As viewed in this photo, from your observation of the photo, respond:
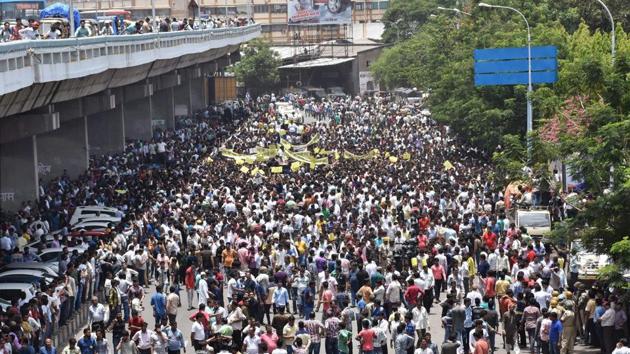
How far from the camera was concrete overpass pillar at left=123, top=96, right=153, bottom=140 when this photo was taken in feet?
220

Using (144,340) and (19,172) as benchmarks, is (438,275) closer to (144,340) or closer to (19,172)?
(144,340)

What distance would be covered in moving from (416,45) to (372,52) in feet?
76.4

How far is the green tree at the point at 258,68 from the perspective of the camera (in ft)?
350

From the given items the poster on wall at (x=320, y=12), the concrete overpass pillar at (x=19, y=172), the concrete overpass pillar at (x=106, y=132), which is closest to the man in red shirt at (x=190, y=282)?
the concrete overpass pillar at (x=19, y=172)

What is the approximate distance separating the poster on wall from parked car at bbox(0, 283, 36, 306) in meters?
100

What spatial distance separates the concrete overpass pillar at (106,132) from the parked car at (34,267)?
2967cm

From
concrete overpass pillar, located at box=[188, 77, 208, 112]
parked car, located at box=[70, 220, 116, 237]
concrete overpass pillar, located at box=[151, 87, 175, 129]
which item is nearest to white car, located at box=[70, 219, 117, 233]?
parked car, located at box=[70, 220, 116, 237]

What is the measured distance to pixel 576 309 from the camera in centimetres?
2386

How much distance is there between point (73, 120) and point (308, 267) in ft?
84.6

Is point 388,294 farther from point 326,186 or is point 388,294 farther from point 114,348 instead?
point 326,186

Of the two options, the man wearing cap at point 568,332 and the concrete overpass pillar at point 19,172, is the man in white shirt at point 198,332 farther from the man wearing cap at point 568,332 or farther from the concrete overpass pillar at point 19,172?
the concrete overpass pillar at point 19,172

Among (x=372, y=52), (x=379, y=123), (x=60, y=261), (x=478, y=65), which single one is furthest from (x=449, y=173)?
(x=372, y=52)

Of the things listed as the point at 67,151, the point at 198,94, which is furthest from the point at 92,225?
the point at 198,94

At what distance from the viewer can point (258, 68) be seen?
107250mm
